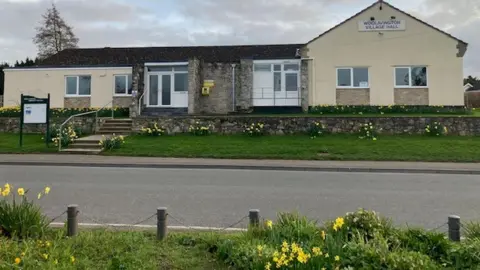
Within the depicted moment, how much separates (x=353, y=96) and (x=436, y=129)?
744 cm

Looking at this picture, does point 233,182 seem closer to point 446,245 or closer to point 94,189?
point 94,189

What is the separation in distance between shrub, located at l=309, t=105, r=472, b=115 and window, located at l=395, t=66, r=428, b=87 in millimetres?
1757

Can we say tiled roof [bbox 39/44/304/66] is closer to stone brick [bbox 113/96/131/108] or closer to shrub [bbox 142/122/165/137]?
stone brick [bbox 113/96/131/108]

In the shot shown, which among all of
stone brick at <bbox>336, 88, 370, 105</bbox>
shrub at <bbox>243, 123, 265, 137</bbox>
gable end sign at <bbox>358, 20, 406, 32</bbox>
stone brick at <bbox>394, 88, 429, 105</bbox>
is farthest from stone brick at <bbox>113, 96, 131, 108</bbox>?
stone brick at <bbox>394, 88, 429, 105</bbox>

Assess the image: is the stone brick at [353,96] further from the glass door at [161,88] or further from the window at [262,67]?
the glass door at [161,88]

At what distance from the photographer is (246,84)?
2780 centimetres

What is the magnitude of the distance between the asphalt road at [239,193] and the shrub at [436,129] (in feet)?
27.0

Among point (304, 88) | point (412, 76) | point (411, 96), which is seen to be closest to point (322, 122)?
point (304, 88)

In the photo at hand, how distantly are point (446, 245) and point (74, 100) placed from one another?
96.9 feet

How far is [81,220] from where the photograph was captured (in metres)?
6.78

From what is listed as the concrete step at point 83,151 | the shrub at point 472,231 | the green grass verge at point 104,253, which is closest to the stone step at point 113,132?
the concrete step at point 83,151

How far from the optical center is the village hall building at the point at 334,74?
87.6 feet

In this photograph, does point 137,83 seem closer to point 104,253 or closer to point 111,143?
point 111,143

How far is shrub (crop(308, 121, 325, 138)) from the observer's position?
2094cm
